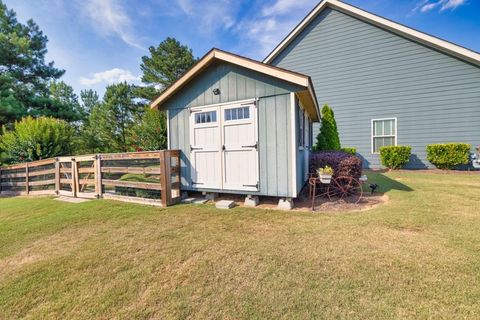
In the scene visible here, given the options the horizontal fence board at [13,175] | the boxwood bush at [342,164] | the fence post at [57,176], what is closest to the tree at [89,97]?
the horizontal fence board at [13,175]

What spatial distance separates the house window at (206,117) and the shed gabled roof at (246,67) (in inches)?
36.5

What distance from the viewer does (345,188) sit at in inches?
217

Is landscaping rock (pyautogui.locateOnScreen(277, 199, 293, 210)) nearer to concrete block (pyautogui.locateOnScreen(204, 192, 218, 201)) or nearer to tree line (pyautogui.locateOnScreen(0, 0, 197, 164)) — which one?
concrete block (pyautogui.locateOnScreen(204, 192, 218, 201))

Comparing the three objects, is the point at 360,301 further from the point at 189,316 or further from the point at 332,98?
the point at 332,98

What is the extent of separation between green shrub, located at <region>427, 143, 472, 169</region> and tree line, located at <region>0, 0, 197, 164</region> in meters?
11.1

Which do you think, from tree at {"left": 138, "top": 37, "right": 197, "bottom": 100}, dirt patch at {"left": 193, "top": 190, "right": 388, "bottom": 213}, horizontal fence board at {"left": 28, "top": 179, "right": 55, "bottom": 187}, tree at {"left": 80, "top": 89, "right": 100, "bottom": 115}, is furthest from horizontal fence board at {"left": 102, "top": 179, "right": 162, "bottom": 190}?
tree at {"left": 80, "top": 89, "right": 100, "bottom": 115}

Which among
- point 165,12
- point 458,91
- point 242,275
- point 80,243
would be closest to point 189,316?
point 242,275

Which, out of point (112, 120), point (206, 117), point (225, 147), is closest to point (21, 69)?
point (112, 120)

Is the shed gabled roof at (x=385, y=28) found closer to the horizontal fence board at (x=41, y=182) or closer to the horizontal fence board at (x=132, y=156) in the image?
the horizontal fence board at (x=132, y=156)

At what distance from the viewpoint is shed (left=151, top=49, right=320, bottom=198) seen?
15.2 ft

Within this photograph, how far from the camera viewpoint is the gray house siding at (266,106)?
15.2 feet

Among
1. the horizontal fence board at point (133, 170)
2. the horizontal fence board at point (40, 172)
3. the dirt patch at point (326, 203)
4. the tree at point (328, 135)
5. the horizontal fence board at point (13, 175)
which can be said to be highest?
the tree at point (328, 135)

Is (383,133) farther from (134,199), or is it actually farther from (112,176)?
(112,176)

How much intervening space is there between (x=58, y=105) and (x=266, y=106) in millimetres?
15819
